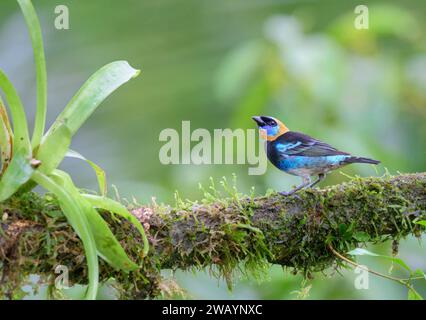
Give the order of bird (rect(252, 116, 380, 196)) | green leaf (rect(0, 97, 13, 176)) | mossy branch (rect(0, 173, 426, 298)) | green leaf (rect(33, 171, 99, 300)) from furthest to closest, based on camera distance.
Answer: bird (rect(252, 116, 380, 196)), green leaf (rect(0, 97, 13, 176)), mossy branch (rect(0, 173, 426, 298)), green leaf (rect(33, 171, 99, 300))

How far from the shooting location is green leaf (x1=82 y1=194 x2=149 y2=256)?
2855mm

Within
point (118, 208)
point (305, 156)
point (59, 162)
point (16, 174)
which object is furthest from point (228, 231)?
point (305, 156)

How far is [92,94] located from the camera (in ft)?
10.0

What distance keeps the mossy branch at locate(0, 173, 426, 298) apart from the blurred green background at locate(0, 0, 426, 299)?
1044mm

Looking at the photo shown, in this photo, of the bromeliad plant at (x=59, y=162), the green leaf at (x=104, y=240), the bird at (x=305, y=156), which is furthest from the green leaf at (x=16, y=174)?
the bird at (x=305, y=156)

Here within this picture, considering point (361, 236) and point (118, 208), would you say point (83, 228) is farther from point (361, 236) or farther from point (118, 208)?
point (361, 236)

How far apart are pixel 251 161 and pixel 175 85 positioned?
137 centimetres

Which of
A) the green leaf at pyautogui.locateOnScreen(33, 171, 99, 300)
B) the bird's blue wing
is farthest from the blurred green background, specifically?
the green leaf at pyautogui.locateOnScreen(33, 171, 99, 300)

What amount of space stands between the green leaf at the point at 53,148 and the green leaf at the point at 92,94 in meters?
0.09

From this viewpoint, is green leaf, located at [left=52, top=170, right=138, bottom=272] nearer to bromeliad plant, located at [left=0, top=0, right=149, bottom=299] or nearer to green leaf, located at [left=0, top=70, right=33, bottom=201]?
bromeliad plant, located at [left=0, top=0, right=149, bottom=299]
